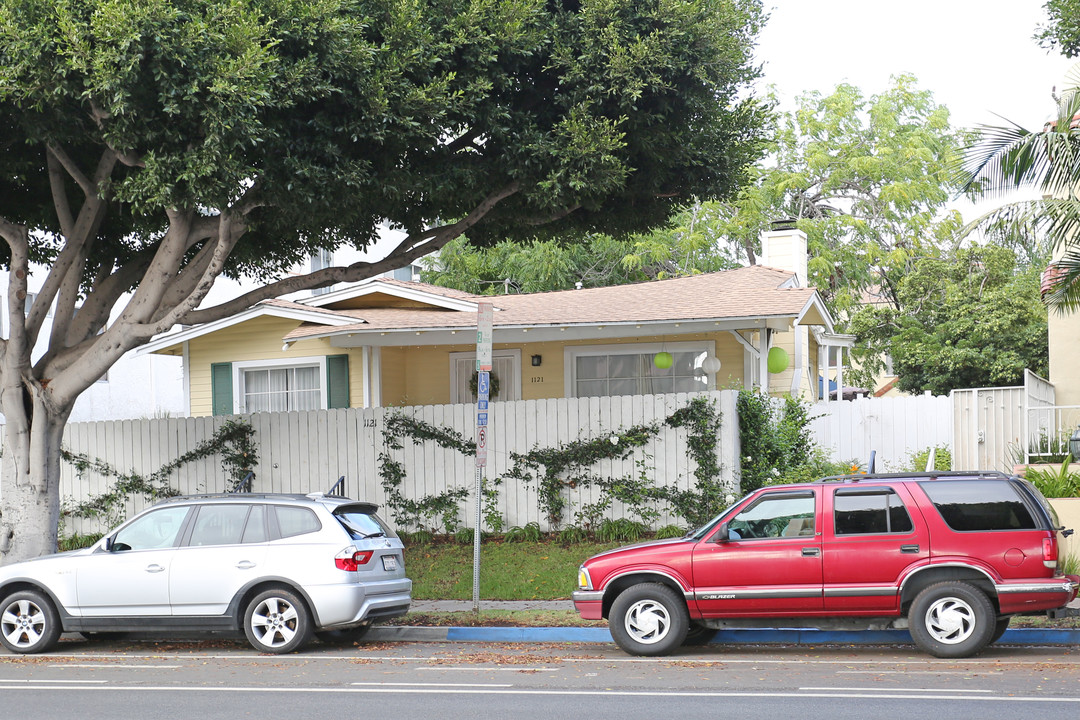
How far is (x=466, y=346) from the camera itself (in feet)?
72.6

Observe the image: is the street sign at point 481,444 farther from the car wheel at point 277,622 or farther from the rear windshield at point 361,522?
the car wheel at point 277,622

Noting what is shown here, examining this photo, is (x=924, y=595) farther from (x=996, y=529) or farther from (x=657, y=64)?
(x=657, y=64)

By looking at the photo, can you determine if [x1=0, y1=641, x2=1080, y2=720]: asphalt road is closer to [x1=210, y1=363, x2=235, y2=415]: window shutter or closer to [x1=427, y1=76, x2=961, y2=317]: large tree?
[x1=210, y1=363, x2=235, y2=415]: window shutter

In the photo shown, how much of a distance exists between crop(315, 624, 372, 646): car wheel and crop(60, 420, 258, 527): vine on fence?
19.4 feet

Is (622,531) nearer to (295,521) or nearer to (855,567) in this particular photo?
(295,521)

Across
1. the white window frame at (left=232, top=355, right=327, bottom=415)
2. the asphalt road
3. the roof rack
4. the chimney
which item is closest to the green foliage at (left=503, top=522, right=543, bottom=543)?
the asphalt road

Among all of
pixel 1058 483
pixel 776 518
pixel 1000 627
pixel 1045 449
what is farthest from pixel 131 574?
pixel 1045 449

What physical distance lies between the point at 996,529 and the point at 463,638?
216 inches

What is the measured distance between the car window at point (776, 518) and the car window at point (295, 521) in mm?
4066

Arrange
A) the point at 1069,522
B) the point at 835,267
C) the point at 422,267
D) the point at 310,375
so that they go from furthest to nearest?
1. the point at 422,267
2. the point at 835,267
3. the point at 310,375
4. the point at 1069,522

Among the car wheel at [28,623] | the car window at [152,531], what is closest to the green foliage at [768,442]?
the car window at [152,531]

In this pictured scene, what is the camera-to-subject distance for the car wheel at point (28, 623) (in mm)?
11570

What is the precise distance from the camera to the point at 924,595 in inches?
385

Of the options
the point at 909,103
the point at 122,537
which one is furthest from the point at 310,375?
the point at 909,103
